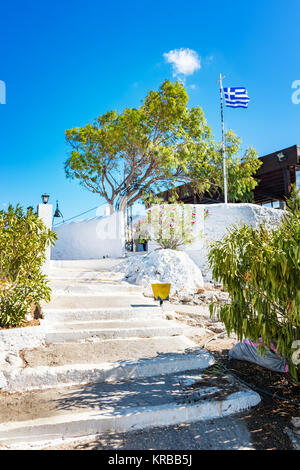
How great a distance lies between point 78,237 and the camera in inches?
508

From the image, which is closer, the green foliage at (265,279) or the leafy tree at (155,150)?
the green foliage at (265,279)

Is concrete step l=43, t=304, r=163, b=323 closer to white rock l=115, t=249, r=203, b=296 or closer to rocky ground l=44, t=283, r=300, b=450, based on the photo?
rocky ground l=44, t=283, r=300, b=450

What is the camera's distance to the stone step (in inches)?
147

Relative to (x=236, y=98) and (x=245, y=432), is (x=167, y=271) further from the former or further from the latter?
(x=236, y=98)

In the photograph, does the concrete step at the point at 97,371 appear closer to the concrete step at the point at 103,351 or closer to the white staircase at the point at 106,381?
the white staircase at the point at 106,381

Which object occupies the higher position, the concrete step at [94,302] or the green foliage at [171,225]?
the green foliage at [171,225]

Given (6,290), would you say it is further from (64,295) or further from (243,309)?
(243,309)

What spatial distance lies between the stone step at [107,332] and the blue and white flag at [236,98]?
38.9 ft

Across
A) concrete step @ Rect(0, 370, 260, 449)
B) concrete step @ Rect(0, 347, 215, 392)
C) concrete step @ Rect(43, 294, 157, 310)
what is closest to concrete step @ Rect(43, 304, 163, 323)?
concrete step @ Rect(43, 294, 157, 310)

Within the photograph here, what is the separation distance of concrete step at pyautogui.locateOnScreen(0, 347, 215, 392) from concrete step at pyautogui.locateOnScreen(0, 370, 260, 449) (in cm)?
9

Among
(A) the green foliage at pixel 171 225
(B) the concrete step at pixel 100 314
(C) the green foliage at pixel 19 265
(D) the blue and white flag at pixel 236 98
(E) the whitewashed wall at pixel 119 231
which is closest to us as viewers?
(C) the green foliage at pixel 19 265

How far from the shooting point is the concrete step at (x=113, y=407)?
2.34 metres

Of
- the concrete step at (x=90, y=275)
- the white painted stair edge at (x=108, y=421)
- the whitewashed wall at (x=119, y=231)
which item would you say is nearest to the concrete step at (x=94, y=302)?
the concrete step at (x=90, y=275)
